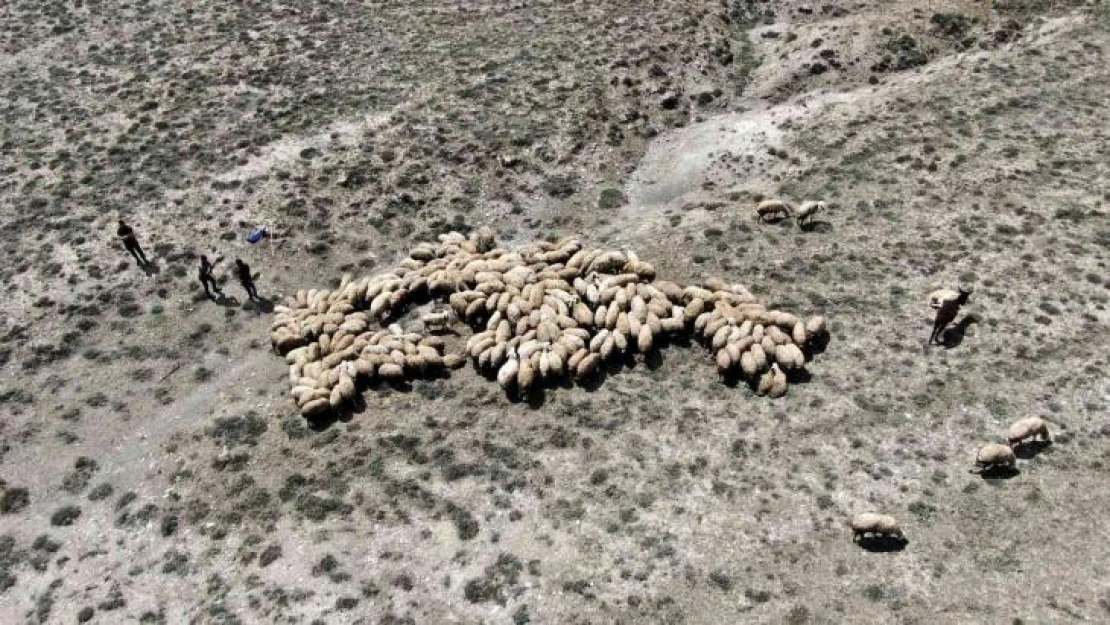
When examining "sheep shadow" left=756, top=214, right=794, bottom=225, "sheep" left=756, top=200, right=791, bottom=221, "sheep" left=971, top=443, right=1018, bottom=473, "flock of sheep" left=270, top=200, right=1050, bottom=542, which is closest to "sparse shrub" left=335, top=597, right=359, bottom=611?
"flock of sheep" left=270, top=200, right=1050, bottom=542

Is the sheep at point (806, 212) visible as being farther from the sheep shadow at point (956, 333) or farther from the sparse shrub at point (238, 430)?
the sparse shrub at point (238, 430)

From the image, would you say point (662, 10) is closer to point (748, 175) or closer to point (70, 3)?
point (748, 175)

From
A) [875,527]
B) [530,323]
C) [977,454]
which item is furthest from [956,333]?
[530,323]

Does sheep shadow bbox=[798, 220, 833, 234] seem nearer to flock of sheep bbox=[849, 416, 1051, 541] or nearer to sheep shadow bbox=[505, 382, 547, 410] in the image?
flock of sheep bbox=[849, 416, 1051, 541]

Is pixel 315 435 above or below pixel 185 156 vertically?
below

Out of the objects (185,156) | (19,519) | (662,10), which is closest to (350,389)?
(19,519)
